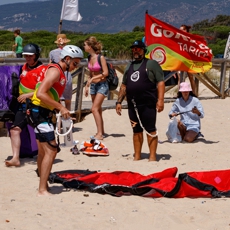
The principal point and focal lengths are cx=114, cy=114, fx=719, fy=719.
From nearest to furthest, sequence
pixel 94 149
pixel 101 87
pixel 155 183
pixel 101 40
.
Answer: pixel 155 183, pixel 94 149, pixel 101 87, pixel 101 40

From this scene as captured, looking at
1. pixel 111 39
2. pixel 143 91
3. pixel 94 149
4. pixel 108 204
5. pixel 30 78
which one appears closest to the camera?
pixel 108 204

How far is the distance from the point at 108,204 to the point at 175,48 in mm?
7697

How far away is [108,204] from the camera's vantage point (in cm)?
→ 725

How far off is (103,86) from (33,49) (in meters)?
2.64

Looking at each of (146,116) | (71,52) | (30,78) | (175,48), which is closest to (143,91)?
(146,116)

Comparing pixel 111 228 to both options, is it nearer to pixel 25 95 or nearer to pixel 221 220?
pixel 221 220

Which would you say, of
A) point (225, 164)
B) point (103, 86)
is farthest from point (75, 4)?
point (225, 164)

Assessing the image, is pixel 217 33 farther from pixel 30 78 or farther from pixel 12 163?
pixel 30 78

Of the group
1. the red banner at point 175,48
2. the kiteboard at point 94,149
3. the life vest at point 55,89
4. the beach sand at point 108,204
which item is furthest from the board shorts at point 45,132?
the red banner at point 175,48

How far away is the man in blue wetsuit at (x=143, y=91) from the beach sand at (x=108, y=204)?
47 centimetres

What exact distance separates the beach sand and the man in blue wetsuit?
0.47 m

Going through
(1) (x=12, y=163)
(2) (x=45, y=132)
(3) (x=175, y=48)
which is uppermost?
(3) (x=175, y=48)

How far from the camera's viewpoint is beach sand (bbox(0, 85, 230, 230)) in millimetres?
6598

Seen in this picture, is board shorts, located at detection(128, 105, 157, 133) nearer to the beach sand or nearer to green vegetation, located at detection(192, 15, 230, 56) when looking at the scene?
the beach sand
